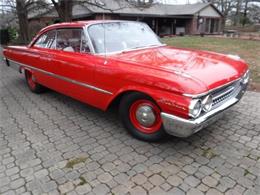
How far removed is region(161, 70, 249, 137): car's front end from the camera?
2713 millimetres

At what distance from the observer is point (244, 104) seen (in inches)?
191

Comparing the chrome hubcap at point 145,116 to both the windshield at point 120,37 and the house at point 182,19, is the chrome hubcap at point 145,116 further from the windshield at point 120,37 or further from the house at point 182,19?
the house at point 182,19

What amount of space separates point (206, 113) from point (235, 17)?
55510mm

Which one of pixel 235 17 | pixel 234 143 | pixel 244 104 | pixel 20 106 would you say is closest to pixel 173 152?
pixel 234 143

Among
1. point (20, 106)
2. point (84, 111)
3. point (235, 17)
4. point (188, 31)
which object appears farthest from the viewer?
point (235, 17)

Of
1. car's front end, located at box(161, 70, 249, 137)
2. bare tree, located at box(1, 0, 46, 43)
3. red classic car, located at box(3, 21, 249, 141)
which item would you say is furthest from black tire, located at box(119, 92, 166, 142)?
bare tree, located at box(1, 0, 46, 43)

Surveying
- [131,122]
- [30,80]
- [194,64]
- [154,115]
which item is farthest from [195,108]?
[30,80]

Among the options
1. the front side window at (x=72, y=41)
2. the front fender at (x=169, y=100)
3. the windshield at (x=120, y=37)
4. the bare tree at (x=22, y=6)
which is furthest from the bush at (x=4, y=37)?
the front fender at (x=169, y=100)

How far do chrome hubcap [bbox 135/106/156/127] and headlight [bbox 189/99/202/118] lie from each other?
705mm

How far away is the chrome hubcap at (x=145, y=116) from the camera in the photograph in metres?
3.30

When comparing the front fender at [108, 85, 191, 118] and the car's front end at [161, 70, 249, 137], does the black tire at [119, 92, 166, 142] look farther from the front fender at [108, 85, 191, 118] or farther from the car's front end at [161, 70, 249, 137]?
the car's front end at [161, 70, 249, 137]

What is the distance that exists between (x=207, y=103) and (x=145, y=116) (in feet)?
2.89

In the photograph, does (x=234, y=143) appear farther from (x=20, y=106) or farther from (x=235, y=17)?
(x=235, y=17)

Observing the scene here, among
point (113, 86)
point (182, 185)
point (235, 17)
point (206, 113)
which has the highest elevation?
point (235, 17)
